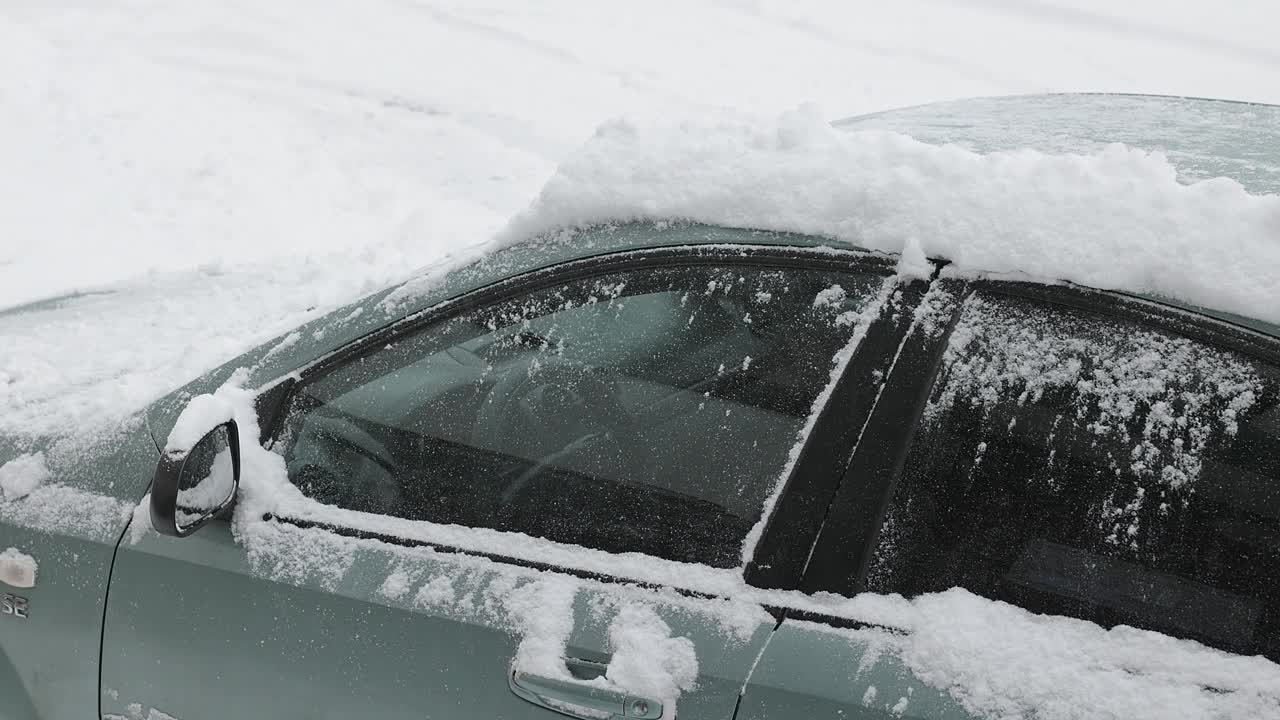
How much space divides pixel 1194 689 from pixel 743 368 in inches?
30.8

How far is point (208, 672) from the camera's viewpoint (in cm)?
195

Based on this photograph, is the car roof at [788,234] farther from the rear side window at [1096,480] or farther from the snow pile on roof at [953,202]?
the rear side window at [1096,480]

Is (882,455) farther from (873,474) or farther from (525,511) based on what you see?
(525,511)

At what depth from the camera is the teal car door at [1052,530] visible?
149 cm

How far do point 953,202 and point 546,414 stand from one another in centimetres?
78

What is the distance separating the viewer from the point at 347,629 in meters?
1.84

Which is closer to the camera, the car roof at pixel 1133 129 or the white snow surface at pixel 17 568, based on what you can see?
the car roof at pixel 1133 129

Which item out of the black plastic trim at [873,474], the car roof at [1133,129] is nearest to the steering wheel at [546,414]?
the black plastic trim at [873,474]

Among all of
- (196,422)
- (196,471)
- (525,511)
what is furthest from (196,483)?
(525,511)

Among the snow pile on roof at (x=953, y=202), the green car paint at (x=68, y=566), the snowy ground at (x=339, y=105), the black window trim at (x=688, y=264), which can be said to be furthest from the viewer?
the snowy ground at (x=339, y=105)

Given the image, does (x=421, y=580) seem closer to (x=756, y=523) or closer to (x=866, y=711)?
(x=756, y=523)

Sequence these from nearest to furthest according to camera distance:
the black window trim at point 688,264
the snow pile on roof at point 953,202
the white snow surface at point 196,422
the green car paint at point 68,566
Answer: the snow pile on roof at point 953,202 < the black window trim at point 688,264 < the white snow surface at point 196,422 < the green car paint at point 68,566

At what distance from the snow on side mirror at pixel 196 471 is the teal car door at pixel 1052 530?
99cm

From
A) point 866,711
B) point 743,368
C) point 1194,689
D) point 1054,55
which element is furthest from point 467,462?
point 1054,55
